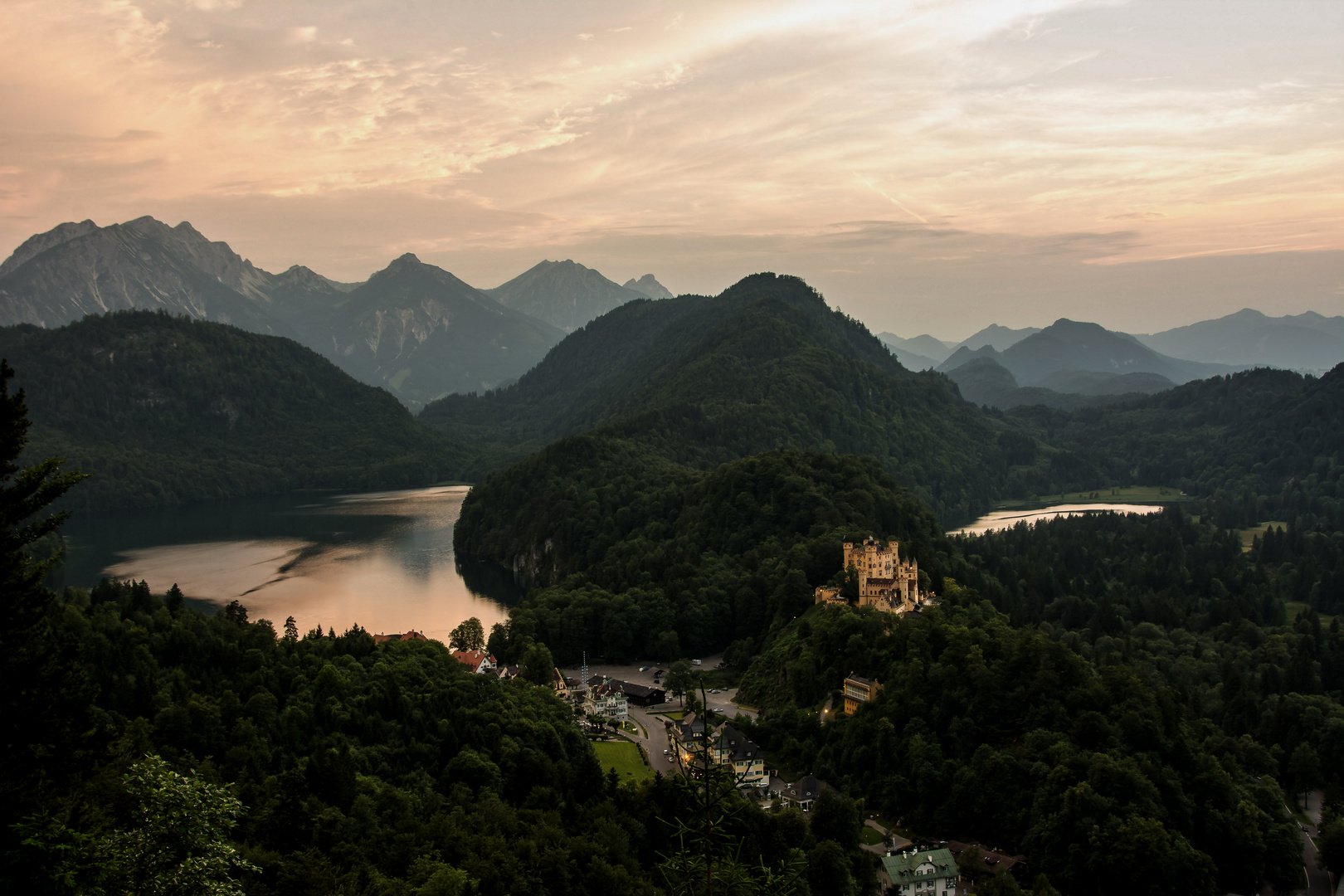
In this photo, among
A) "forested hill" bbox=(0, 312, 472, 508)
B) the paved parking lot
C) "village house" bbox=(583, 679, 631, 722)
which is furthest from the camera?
"forested hill" bbox=(0, 312, 472, 508)

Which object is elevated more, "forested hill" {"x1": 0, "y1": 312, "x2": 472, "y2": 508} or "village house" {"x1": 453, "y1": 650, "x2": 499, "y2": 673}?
"forested hill" {"x1": 0, "y1": 312, "x2": 472, "y2": 508}

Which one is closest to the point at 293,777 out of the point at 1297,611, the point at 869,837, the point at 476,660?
the point at 869,837

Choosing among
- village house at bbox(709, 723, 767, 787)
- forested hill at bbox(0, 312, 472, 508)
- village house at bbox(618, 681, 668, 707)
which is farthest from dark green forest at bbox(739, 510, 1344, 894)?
forested hill at bbox(0, 312, 472, 508)

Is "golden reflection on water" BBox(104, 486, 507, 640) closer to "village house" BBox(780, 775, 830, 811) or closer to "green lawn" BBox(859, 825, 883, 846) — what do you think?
"village house" BBox(780, 775, 830, 811)

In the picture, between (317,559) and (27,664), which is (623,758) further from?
(317,559)

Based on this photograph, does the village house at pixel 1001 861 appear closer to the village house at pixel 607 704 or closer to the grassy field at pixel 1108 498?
the village house at pixel 607 704

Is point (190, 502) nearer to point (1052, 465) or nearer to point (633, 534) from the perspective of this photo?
point (633, 534)
